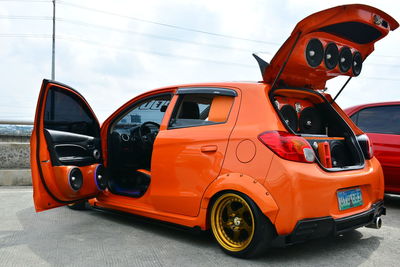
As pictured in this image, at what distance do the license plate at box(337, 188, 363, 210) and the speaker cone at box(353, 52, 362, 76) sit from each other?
1.16 m

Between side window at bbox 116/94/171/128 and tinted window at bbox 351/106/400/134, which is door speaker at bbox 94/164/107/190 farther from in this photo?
tinted window at bbox 351/106/400/134

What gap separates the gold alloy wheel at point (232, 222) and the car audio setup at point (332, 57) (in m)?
1.40

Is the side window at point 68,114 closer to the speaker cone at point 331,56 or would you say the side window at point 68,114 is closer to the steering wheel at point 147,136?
the steering wheel at point 147,136

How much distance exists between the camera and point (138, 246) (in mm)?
3600

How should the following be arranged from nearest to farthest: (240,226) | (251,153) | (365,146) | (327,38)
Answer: (251,153)
(240,226)
(327,38)
(365,146)

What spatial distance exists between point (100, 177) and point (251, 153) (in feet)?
7.07

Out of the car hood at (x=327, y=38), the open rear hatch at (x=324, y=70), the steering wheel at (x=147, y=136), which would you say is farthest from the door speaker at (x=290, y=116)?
the steering wheel at (x=147, y=136)

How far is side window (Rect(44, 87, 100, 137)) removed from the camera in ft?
13.5

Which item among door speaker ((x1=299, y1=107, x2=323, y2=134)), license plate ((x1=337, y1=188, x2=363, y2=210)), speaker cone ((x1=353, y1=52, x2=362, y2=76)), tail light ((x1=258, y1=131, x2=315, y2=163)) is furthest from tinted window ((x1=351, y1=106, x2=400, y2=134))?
tail light ((x1=258, y1=131, x2=315, y2=163))

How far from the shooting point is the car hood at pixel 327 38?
3158mm

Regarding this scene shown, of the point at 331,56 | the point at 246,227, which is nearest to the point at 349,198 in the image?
the point at 246,227

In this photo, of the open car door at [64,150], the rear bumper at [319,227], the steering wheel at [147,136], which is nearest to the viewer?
the rear bumper at [319,227]

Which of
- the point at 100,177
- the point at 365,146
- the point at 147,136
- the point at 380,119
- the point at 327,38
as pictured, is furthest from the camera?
the point at 380,119

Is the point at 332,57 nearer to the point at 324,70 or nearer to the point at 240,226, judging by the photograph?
the point at 324,70
